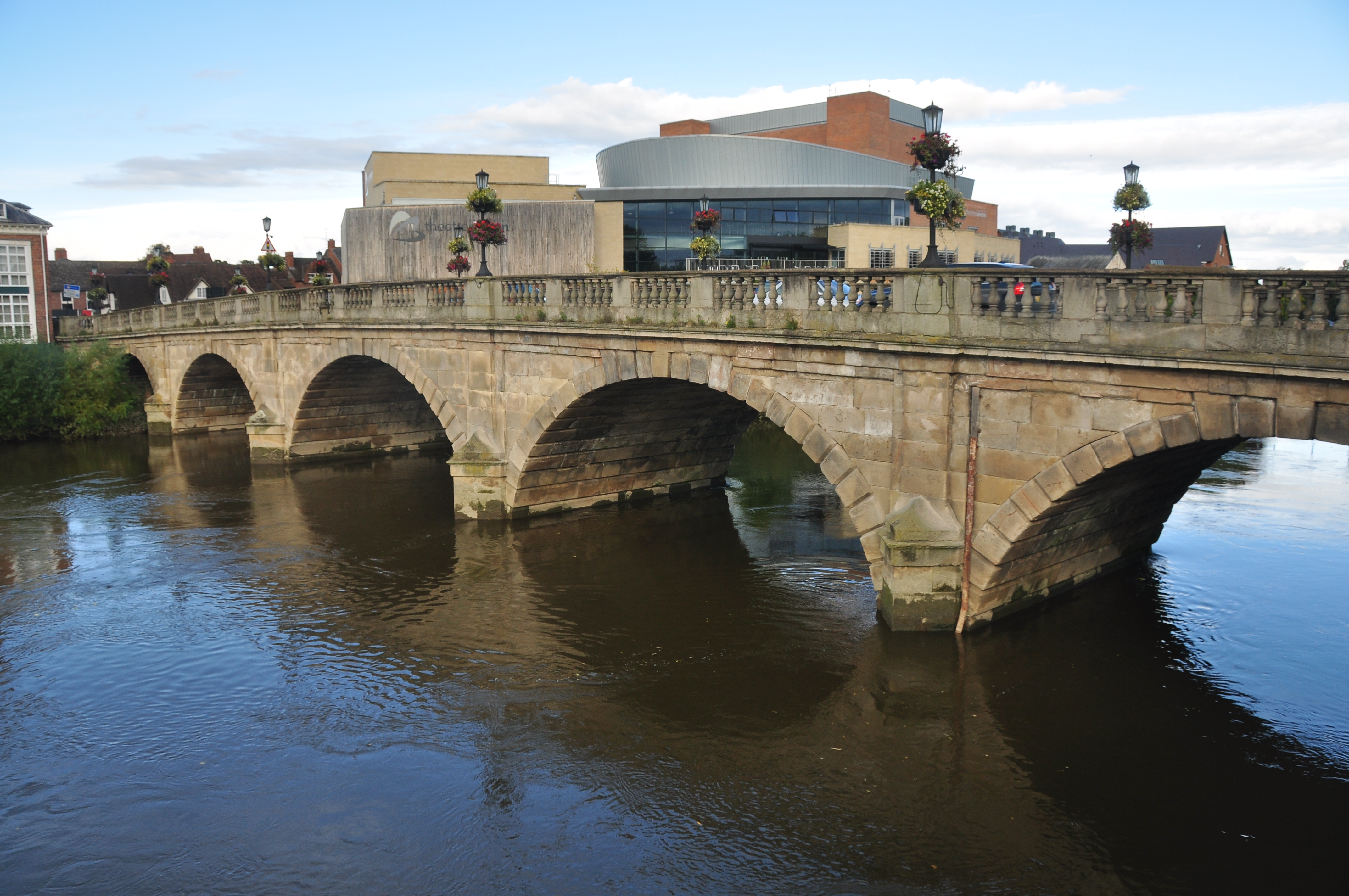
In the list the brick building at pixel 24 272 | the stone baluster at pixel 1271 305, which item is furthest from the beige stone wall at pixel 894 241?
the brick building at pixel 24 272

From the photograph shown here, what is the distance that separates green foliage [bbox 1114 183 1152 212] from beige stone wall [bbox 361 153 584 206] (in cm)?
3908

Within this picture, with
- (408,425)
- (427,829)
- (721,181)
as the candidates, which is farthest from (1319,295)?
(721,181)

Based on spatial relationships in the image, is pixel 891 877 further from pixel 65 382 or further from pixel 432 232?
pixel 432 232

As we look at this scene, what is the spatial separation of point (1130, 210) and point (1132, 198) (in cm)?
18

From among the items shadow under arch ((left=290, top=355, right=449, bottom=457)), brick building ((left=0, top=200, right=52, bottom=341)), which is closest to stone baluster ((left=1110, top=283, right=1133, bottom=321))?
shadow under arch ((left=290, top=355, right=449, bottom=457))

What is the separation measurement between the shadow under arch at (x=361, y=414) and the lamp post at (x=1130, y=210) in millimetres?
19934

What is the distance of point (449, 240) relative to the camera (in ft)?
155

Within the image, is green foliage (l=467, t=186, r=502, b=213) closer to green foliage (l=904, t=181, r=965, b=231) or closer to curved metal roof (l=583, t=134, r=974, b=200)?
green foliage (l=904, t=181, r=965, b=231)

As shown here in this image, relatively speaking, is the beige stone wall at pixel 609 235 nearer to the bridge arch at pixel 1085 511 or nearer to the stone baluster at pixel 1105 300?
the bridge arch at pixel 1085 511

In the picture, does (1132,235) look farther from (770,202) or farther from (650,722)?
(770,202)

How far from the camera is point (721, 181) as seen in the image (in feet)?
162

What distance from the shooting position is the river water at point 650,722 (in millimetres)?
9398

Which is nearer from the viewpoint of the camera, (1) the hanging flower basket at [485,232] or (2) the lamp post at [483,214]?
(2) the lamp post at [483,214]

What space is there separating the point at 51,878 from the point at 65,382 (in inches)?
1370
